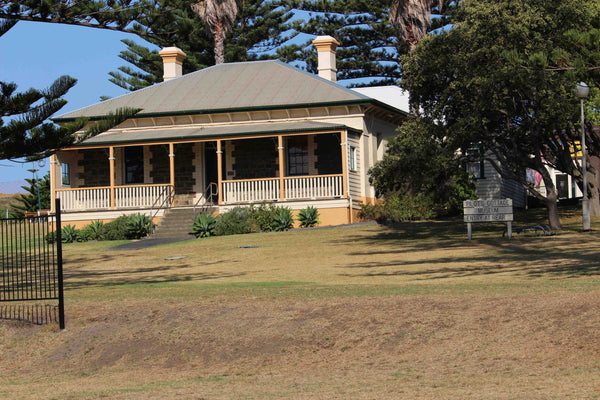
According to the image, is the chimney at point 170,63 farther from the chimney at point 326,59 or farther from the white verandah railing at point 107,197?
the white verandah railing at point 107,197

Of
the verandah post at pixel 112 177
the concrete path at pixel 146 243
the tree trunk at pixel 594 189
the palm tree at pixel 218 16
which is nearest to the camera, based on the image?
the concrete path at pixel 146 243

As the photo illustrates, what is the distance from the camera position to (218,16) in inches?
1681

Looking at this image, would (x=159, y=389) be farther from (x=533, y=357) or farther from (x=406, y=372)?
(x=533, y=357)

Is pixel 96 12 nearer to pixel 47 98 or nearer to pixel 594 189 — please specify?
pixel 47 98

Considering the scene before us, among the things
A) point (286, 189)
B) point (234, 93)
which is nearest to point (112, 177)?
point (234, 93)

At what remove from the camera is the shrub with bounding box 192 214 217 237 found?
94.8ft

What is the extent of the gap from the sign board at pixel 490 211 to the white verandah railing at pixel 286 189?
6573 millimetres

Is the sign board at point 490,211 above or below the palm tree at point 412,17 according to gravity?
below

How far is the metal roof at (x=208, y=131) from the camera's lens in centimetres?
3002

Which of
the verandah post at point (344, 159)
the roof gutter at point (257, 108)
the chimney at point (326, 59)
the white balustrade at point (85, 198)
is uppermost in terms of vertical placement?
the chimney at point (326, 59)

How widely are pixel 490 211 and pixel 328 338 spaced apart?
45.1ft

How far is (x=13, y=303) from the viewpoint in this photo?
14500 mm

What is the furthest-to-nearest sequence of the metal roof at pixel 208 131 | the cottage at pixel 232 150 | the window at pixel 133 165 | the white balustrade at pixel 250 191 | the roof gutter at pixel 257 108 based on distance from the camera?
the window at pixel 133 165, the roof gutter at pixel 257 108, the white balustrade at pixel 250 191, the cottage at pixel 232 150, the metal roof at pixel 208 131

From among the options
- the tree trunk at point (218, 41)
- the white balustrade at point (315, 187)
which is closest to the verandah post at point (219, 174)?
the white balustrade at point (315, 187)
